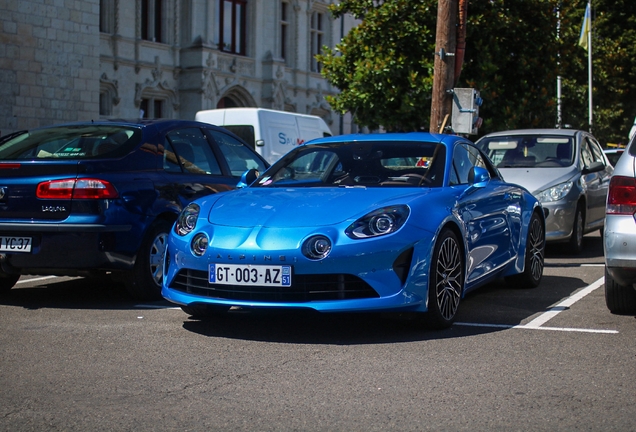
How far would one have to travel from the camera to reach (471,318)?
6.96 metres

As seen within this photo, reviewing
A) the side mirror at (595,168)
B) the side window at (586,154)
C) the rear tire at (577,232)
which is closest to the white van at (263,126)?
the side window at (586,154)

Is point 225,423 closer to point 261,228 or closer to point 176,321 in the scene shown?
point 261,228

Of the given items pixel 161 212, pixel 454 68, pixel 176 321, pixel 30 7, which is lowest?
pixel 176 321

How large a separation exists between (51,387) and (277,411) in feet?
4.14

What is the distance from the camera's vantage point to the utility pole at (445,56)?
12.4m

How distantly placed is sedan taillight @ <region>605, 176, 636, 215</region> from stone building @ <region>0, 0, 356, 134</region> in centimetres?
1871

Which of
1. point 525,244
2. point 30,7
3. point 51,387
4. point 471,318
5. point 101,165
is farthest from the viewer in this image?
point 30,7

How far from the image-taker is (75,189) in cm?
727

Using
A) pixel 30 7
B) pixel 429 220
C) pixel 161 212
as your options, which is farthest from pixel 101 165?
pixel 30 7

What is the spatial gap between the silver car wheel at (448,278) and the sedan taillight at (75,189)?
2.64 meters

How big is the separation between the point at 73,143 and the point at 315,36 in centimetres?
3547

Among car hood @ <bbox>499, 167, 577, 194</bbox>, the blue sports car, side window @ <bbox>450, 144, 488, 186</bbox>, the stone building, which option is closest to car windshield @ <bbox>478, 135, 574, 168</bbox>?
car hood @ <bbox>499, 167, 577, 194</bbox>

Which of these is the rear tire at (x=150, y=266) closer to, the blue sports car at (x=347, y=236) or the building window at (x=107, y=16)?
the blue sports car at (x=347, y=236)

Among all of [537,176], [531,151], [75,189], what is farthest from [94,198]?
[531,151]
